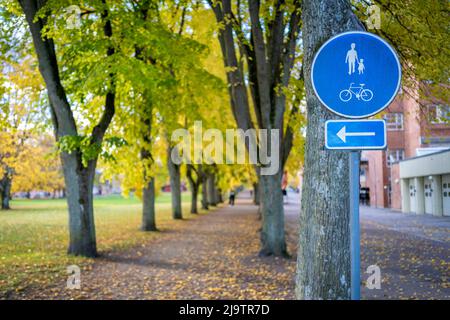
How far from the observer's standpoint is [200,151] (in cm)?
2469

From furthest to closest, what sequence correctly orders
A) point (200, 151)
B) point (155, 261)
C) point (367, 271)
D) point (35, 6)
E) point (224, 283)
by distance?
point (200, 151) < point (155, 261) < point (35, 6) < point (367, 271) < point (224, 283)

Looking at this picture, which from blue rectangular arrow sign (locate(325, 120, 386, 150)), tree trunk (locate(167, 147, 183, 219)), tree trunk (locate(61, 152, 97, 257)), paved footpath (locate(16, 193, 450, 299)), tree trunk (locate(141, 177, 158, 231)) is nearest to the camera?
blue rectangular arrow sign (locate(325, 120, 386, 150))

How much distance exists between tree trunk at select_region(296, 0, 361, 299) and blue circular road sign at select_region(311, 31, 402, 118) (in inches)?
30.7

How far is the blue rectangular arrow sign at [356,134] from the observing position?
329 centimetres

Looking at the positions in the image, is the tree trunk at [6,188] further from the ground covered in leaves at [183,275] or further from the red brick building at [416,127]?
the red brick building at [416,127]

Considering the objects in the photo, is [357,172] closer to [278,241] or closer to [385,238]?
[278,241]

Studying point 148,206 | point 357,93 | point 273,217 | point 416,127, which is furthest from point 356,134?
point 148,206

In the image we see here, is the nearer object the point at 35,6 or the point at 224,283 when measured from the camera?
the point at 224,283

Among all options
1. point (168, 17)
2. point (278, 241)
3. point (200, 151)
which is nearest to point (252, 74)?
point (278, 241)

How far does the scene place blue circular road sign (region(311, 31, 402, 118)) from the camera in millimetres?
3324

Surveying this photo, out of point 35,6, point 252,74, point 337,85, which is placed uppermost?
→ point 35,6

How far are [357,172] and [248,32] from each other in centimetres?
1186

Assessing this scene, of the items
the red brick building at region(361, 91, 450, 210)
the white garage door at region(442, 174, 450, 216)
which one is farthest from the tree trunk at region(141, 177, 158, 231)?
the white garage door at region(442, 174, 450, 216)

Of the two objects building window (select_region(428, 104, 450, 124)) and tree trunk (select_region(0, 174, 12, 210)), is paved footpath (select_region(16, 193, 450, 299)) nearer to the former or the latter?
building window (select_region(428, 104, 450, 124))
